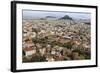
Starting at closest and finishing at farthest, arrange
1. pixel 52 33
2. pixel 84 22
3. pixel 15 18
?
pixel 15 18 → pixel 52 33 → pixel 84 22

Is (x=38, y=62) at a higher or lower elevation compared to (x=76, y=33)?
lower

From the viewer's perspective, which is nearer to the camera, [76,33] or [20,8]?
[20,8]

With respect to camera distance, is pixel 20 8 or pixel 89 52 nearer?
pixel 20 8

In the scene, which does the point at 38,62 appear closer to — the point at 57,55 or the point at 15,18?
the point at 57,55

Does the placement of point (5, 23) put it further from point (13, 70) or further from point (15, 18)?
point (13, 70)

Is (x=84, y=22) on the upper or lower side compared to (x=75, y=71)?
upper

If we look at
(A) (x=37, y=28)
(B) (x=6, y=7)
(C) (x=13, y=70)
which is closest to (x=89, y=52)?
(A) (x=37, y=28)

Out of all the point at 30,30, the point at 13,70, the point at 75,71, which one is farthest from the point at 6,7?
the point at 75,71

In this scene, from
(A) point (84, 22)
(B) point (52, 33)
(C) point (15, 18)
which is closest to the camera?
(C) point (15, 18)

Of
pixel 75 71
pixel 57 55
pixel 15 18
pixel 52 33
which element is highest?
pixel 15 18
